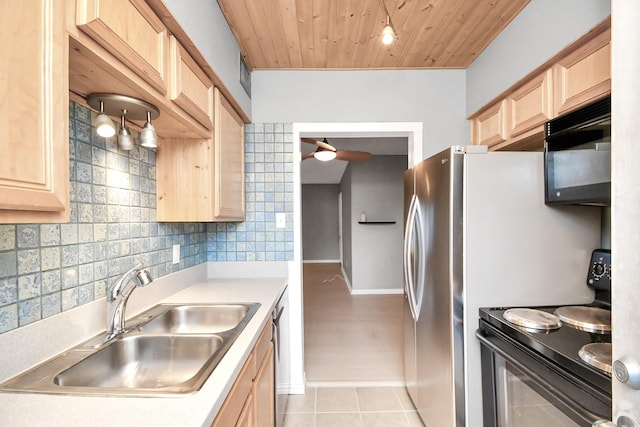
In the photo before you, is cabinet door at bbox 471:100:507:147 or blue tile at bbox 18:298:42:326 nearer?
blue tile at bbox 18:298:42:326

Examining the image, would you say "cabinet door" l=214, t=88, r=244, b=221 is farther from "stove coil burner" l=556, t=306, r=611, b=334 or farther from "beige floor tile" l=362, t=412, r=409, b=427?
"stove coil burner" l=556, t=306, r=611, b=334

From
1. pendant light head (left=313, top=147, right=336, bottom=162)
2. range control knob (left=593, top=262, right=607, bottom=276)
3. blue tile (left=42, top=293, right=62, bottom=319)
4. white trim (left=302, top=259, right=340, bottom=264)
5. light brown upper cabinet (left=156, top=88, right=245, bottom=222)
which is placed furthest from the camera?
white trim (left=302, top=259, right=340, bottom=264)

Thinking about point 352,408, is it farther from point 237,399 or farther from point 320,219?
point 320,219

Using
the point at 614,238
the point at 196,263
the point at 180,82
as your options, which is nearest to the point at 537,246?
the point at 614,238

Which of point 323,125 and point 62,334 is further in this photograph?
A: point 323,125

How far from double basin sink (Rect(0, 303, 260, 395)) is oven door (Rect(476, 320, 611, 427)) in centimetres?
107

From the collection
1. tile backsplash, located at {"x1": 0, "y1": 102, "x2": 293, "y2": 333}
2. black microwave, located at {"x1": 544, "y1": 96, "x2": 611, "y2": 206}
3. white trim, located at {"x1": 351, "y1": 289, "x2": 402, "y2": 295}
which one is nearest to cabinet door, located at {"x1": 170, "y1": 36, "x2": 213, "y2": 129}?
tile backsplash, located at {"x1": 0, "y1": 102, "x2": 293, "y2": 333}

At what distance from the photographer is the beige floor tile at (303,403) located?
207 centimetres

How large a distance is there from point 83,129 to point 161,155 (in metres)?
0.52

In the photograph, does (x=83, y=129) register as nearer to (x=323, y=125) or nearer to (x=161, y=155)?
(x=161, y=155)

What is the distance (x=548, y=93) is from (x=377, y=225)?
390 cm

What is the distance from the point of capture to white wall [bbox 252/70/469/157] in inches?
92.1

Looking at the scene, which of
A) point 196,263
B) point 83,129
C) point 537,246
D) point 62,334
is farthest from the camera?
point 196,263

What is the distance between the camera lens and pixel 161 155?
1.67 meters
